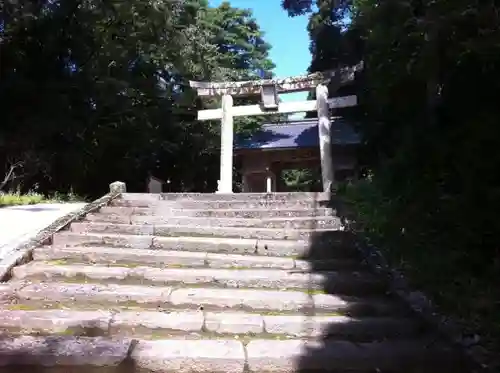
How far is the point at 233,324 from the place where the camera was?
11.2ft

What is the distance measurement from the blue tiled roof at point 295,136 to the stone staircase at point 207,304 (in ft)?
31.1

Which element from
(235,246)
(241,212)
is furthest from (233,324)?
(241,212)

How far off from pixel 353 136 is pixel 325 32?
11.6 feet

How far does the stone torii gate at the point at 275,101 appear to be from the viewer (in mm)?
11078

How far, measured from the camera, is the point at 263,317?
3.55 m

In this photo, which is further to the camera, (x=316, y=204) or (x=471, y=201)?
(x=316, y=204)

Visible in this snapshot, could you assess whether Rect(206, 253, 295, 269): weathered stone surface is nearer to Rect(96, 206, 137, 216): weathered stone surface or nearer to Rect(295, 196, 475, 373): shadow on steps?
Rect(295, 196, 475, 373): shadow on steps

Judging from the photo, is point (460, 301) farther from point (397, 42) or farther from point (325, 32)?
point (325, 32)

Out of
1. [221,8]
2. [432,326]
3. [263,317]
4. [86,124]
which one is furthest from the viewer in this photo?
[221,8]

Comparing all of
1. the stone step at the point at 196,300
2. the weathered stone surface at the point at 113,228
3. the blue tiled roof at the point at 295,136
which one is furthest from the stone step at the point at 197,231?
the blue tiled roof at the point at 295,136

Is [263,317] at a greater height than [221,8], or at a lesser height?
lesser

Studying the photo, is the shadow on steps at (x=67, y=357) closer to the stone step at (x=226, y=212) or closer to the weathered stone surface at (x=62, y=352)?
the weathered stone surface at (x=62, y=352)

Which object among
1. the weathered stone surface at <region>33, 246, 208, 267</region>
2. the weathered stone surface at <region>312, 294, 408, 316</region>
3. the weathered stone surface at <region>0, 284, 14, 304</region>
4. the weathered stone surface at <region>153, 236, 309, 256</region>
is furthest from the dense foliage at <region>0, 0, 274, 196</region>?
the weathered stone surface at <region>312, 294, 408, 316</region>

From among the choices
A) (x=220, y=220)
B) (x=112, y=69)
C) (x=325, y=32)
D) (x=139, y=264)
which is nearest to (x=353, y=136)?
(x=325, y=32)
